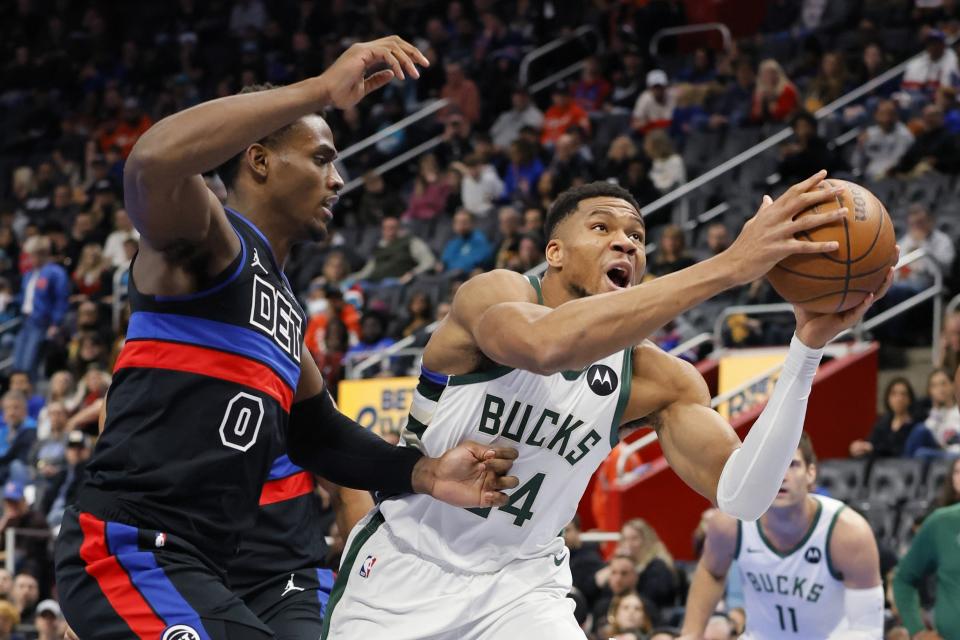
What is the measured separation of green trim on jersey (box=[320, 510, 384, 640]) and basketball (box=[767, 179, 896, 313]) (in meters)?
1.69

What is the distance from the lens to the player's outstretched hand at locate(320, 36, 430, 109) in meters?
3.61

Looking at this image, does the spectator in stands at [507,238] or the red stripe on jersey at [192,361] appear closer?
the red stripe on jersey at [192,361]

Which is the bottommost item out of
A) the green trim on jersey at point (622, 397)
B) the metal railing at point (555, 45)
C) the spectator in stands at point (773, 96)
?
the green trim on jersey at point (622, 397)

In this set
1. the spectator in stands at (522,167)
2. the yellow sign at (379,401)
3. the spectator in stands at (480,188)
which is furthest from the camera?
the spectator in stands at (480,188)

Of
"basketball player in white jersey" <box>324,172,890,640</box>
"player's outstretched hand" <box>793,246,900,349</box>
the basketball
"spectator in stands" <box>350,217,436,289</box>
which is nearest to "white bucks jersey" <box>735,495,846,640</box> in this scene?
"basketball player in white jersey" <box>324,172,890,640</box>

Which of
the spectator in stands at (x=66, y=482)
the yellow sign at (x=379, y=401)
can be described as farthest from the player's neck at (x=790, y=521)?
the spectator in stands at (x=66, y=482)

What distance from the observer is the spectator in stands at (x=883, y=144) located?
45.7 ft

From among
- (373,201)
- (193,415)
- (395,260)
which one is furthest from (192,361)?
(373,201)

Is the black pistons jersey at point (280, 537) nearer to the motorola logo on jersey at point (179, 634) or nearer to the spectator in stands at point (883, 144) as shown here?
the motorola logo on jersey at point (179, 634)

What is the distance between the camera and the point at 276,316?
4094 mm

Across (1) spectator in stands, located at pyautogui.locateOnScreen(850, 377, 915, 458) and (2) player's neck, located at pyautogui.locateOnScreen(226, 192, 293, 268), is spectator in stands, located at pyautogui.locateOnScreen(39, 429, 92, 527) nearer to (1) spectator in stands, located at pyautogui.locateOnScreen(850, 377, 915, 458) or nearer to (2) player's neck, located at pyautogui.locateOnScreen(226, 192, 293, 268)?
(1) spectator in stands, located at pyautogui.locateOnScreen(850, 377, 915, 458)

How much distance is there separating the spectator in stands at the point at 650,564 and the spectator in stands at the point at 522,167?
22.8 feet

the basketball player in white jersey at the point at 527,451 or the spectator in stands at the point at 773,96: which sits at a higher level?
the spectator in stands at the point at 773,96

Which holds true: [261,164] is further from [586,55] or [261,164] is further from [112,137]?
[112,137]
